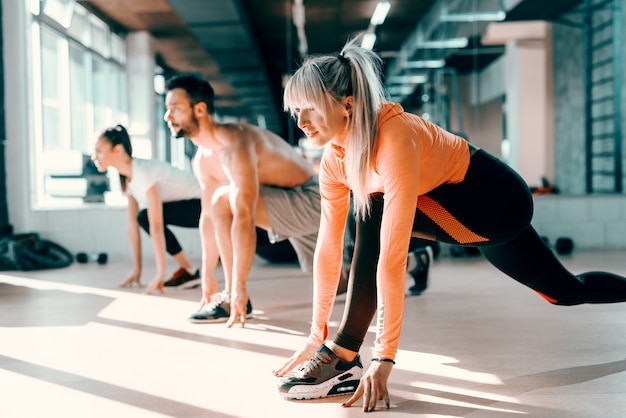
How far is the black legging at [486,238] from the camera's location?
1546 mm

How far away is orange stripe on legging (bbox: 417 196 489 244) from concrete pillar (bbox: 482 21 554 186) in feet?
19.7

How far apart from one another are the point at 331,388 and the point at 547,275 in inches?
27.7

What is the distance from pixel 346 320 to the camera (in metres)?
1.56

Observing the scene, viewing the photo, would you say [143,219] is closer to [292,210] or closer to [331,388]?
[292,210]

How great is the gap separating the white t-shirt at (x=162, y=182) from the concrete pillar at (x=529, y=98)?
189 inches

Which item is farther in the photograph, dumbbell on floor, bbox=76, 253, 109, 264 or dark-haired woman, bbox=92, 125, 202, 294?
dumbbell on floor, bbox=76, 253, 109, 264

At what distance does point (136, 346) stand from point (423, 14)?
21.3 feet

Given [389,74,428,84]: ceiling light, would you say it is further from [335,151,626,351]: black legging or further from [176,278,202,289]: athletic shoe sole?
[335,151,626,351]: black legging

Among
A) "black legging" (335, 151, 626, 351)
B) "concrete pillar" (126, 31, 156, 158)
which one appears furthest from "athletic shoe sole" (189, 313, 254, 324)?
"concrete pillar" (126, 31, 156, 158)

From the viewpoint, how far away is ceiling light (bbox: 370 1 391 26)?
296 inches

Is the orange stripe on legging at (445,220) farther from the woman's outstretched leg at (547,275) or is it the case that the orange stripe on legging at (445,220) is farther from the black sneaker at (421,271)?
the black sneaker at (421,271)

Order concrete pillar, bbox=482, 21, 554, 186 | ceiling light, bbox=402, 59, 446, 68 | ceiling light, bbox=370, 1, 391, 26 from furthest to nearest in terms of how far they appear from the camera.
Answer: ceiling light, bbox=402, 59, 446, 68, ceiling light, bbox=370, 1, 391, 26, concrete pillar, bbox=482, 21, 554, 186

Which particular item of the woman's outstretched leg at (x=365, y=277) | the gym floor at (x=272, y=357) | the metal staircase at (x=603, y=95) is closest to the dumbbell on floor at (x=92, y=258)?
the gym floor at (x=272, y=357)

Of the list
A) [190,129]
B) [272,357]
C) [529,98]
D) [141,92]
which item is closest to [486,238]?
[272,357]
